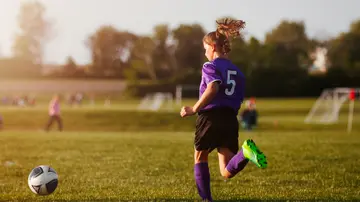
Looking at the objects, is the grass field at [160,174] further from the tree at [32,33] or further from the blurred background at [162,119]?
the tree at [32,33]

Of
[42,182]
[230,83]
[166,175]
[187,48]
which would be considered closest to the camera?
[230,83]

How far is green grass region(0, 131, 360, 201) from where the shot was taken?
715 centimetres

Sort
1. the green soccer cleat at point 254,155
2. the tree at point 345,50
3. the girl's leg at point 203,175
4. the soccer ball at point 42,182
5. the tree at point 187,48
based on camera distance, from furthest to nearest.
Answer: the tree at point 187,48 → the tree at point 345,50 → the soccer ball at point 42,182 → the girl's leg at point 203,175 → the green soccer cleat at point 254,155

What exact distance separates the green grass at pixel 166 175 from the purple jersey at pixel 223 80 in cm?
155

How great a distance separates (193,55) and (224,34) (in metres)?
95.2

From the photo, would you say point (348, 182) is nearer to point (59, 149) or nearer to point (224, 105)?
point (224, 105)

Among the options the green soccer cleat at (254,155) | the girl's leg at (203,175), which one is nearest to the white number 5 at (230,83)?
the green soccer cleat at (254,155)

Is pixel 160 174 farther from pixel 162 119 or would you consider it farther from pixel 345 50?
pixel 345 50

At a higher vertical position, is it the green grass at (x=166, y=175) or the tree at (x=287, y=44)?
the tree at (x=287, y=44)

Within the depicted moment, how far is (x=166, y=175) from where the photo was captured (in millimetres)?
9203

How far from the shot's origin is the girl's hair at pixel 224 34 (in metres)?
6.24

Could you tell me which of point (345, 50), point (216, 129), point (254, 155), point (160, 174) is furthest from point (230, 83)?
point (345, 50)

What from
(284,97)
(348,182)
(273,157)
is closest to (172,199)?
(348,182)

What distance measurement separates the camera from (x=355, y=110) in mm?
54656
